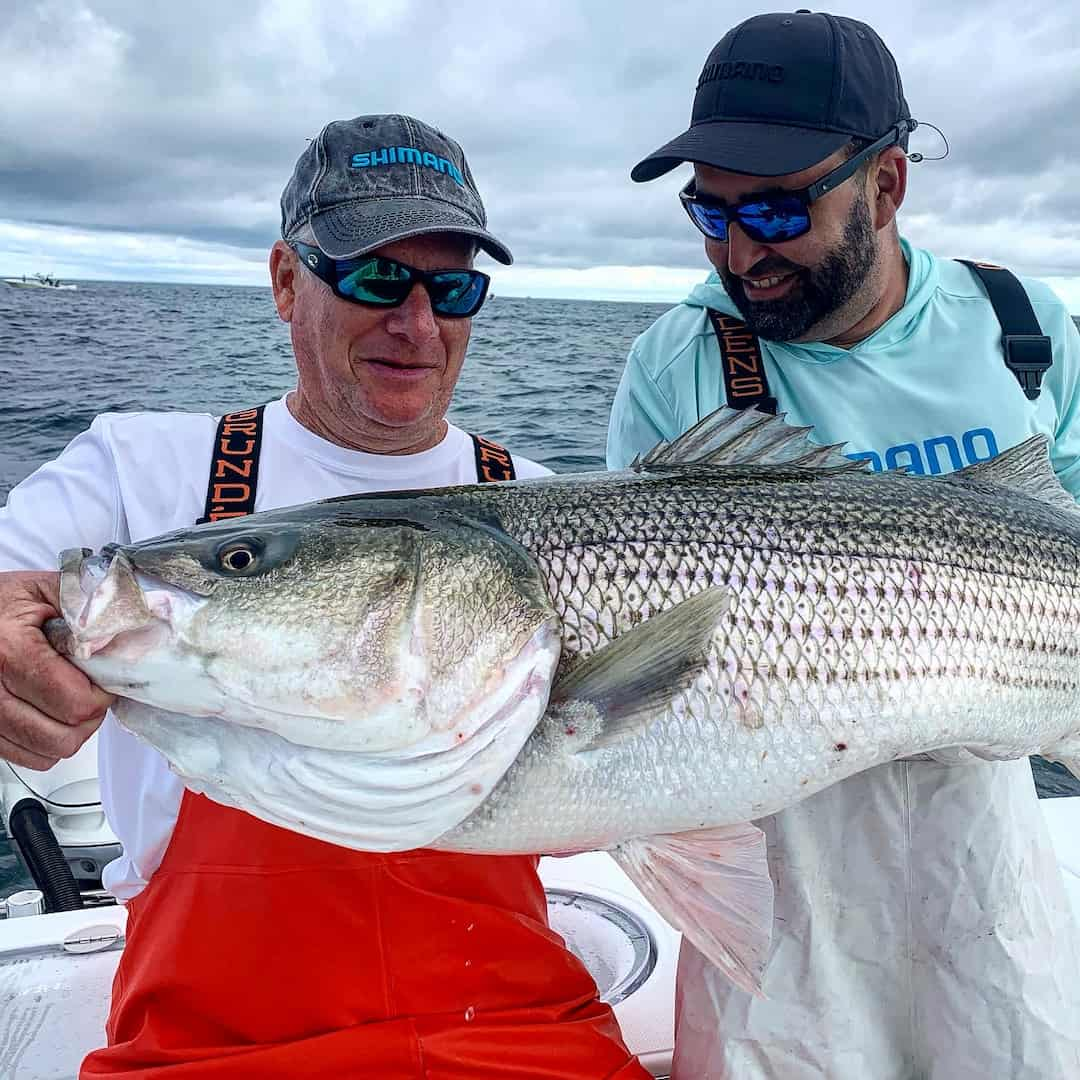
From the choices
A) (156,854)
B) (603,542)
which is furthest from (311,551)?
(156,854)

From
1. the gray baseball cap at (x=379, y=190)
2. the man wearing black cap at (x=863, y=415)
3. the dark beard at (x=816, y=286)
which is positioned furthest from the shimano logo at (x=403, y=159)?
the dark beard at (x=816, y=286)

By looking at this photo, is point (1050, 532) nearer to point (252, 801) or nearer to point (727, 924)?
point (727, 924)

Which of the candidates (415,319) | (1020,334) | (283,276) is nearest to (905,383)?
(1020,334)

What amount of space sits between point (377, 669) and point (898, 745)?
1.01 metres

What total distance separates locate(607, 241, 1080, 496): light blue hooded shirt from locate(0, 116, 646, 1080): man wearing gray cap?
572 mm

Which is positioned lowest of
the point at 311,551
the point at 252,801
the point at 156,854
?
the point at 156,854

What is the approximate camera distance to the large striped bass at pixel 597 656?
5.21ft

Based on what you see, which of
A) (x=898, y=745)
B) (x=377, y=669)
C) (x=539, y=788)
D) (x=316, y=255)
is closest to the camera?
(x=377, y=669)

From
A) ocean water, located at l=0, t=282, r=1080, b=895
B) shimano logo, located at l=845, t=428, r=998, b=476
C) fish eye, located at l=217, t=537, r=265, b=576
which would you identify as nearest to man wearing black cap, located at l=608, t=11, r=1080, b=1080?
shimano logo, located at l=845, t=428, r=998, b=476

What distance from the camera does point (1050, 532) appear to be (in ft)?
7.00

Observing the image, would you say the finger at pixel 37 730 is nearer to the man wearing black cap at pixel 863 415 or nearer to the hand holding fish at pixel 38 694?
the hand holding fish at pixel 38 694

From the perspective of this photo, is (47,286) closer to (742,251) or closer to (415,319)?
(415,319)

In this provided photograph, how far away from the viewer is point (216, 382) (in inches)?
809

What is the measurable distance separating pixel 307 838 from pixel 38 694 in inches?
27.4
